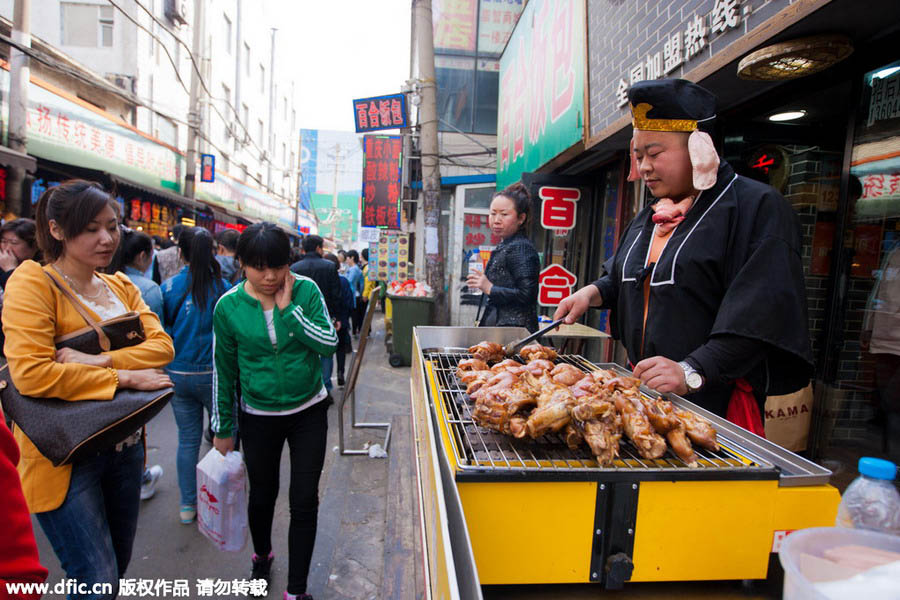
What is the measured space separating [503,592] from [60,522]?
1.95 m

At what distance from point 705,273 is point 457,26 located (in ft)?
46.8

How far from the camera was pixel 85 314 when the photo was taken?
220 cm

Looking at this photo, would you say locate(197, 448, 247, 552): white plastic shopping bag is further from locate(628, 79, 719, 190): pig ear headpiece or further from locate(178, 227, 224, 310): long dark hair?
locate(628, 79, 719, 190): pig ear headpiece

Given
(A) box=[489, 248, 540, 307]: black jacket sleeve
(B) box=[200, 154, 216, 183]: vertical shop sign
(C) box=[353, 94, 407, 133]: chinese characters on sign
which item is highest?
(C) box=[353, 94, 407, 133]: chinese characters on sign

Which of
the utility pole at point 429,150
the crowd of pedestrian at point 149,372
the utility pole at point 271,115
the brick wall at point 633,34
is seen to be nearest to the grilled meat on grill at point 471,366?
the crowd of pedestrian at point 149,372

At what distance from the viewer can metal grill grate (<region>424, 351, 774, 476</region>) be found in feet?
3.92

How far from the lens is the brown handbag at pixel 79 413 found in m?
1.94

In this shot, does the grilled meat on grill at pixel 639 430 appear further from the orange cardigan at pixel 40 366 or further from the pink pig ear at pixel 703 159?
the orange cardigan at pixel 40 366

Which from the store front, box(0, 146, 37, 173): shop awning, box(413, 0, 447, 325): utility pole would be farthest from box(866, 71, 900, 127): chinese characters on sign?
box(0, 146, 37, 173): shop awning

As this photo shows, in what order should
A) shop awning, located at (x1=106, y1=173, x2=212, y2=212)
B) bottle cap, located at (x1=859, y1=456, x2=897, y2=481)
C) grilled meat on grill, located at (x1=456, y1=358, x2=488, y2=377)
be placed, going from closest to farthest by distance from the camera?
bottle cap, located at (x1=859, y1=456, x2=897, y2=481) < grilled meat on grill, located at (x1=456, y1=358, x2=488, y2=377) < shop awning, located at (x1=106, y1=173, x2=212, y2=212)

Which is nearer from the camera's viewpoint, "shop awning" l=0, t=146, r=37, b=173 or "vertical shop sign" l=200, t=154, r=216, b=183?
"shop awning" l=0, t=146, r=37, b=173

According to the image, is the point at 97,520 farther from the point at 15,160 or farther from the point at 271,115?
the point at 271,115

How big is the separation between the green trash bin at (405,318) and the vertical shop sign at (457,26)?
892cm

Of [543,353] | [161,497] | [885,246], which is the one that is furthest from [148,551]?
[885,246]
